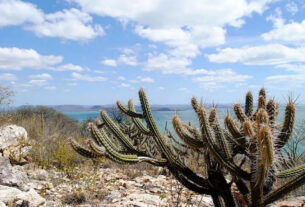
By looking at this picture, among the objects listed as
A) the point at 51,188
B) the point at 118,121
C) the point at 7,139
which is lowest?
the point at 51,188

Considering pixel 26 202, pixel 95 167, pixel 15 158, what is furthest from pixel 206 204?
pixel 15 158

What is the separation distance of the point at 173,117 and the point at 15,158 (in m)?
5.36

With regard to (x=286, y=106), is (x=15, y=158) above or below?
below

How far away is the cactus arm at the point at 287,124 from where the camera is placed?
272cm

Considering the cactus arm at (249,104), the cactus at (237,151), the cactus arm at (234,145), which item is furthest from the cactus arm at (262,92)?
the cactus arm at (234,145)

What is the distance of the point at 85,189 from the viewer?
5148 mm

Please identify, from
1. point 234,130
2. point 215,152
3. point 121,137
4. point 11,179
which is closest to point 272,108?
point 234,130

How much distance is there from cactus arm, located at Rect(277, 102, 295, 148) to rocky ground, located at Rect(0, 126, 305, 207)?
1430 millimetres

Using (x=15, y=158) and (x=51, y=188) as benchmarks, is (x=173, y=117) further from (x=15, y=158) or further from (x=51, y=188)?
(x=15, y=158)

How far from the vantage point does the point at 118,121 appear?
27.4 ft

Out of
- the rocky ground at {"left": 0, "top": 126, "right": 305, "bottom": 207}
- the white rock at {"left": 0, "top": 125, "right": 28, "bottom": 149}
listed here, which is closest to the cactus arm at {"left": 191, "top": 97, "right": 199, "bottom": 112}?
the rocky ground at {"left": 0, "top": 126, "right": 305, "bottom": 207}

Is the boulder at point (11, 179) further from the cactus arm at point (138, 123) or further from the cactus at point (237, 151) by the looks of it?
the cactus arm at point (138, 123)

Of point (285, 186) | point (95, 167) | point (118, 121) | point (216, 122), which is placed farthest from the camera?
point (118, 121)

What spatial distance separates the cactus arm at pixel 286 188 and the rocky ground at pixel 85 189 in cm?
122
